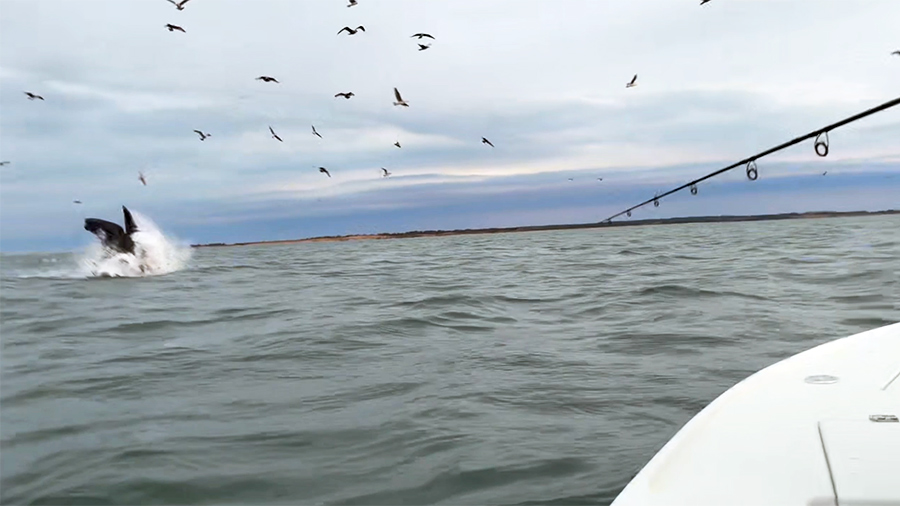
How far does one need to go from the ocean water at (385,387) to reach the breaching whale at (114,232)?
11.1 metres

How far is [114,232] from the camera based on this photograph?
2472cm

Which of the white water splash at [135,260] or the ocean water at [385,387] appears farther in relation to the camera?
the white water splash at [135,260]

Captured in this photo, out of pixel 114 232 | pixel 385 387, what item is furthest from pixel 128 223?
pixel 385 387

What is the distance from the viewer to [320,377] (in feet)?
21.7

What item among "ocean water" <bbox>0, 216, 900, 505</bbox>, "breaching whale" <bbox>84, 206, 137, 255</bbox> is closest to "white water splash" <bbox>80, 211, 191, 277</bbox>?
"breaching whale" <bbox>84, 206, 137, 255</bbox>

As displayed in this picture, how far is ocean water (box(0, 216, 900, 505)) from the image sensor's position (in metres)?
4.04

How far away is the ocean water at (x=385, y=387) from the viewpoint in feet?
13.3

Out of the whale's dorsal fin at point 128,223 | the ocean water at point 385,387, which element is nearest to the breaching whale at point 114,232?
the whale's dorsal fin at point 128,223

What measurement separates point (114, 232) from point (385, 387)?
22007 millimetres

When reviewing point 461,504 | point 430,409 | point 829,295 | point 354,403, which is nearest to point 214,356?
point 354,403

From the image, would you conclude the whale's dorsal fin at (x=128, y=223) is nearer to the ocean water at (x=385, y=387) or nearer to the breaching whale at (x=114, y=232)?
the breaching whale at (x=114, y=232)

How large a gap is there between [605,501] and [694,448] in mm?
Answer: 997

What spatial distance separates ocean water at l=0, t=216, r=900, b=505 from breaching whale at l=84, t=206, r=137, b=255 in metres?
11.1

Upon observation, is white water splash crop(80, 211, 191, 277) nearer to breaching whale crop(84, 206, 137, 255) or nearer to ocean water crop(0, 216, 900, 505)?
breaching whale crop(84, 206, 137, 255)
